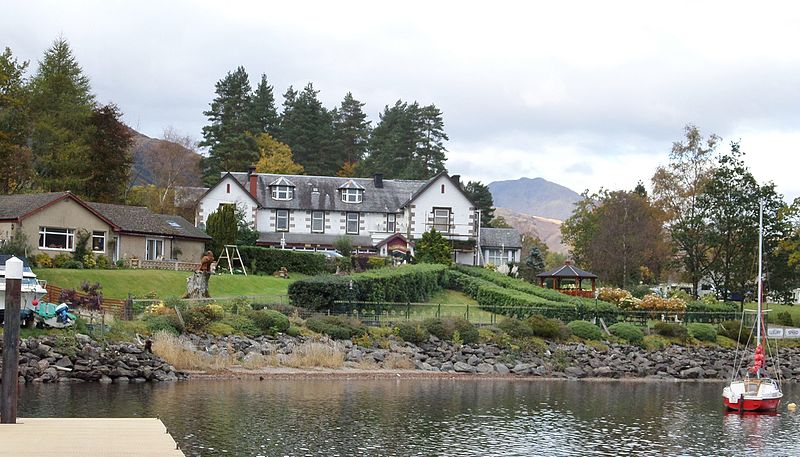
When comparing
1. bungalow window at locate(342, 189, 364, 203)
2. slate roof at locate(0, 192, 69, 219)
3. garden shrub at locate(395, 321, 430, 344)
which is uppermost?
bungalow window at locate(342, 189, 364, 203)

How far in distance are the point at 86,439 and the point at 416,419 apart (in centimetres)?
→ 1471

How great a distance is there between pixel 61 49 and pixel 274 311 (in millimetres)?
41571

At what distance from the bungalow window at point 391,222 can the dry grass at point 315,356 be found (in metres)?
43.4

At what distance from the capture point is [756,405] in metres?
38.8

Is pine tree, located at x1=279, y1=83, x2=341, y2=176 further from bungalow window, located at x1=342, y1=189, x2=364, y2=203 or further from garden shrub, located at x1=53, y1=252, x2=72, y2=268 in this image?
garden shrub, located at x1=53, y1=252, x2=72, y2=268

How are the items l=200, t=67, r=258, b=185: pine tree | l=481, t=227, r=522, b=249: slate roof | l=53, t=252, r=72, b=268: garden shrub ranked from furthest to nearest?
l=200, t=67, r=258, b=185: pine tree < l=481, t=227, r=522, b=249: slate roof < l=53, t=252, r=72, b=268: garden shrub

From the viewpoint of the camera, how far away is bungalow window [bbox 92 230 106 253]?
206ft

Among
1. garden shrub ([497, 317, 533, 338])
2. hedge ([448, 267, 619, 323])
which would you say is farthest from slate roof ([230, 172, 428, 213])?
garden shrub ([497, 317, 533, 338])

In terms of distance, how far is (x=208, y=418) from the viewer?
99.1 feet

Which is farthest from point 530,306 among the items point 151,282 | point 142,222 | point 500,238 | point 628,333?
point 500,238

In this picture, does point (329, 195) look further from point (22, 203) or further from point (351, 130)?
point (351, 130)

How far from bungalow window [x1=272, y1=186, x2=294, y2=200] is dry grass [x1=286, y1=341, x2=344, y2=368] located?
4424 cm

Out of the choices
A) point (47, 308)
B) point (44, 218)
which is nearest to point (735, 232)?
point (44, 218)

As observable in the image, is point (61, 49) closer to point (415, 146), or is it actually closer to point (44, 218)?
point (44, 218)
